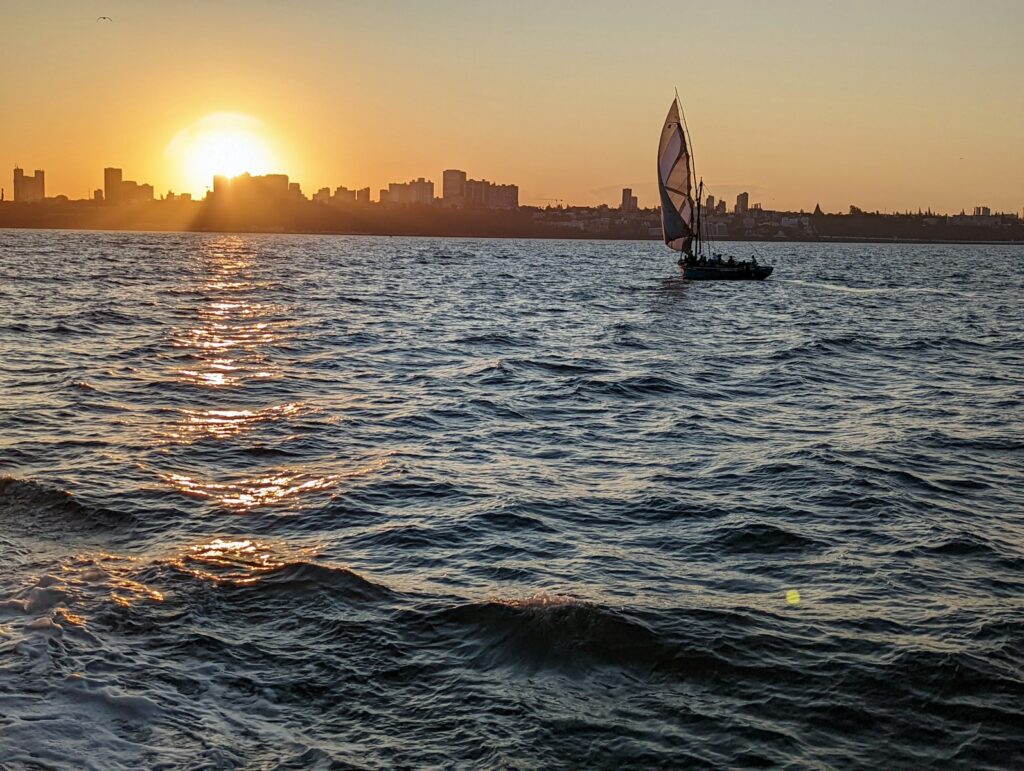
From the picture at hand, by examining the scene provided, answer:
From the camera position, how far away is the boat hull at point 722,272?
81.6m

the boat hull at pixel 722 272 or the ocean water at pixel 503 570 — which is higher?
the boat hull at pixel 722 272

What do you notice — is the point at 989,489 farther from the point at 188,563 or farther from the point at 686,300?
the point at 686,300

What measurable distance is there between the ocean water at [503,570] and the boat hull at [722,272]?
55.0m

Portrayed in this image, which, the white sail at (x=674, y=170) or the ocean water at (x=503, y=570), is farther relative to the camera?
the white sail at (x=674, y=170)

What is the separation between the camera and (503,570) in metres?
11.1

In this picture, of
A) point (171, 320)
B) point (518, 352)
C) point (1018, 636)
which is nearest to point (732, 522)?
point (1018, 636)

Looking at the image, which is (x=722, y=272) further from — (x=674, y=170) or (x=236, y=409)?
(x=236, y=409)

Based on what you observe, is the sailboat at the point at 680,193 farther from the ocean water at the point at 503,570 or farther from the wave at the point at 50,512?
the wave at the point at 50,512

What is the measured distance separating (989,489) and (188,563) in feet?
38.0

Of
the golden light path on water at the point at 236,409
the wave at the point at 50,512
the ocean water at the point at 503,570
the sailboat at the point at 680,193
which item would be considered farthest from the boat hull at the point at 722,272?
the wave at the point at 50,512

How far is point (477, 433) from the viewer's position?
19125 mm

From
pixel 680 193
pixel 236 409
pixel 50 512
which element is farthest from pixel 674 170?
pixel 50 512

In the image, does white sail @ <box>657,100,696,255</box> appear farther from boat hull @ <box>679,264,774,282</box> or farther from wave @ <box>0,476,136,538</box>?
wave @ <box>0,476,136,538</box>

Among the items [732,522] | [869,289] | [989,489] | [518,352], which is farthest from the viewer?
[869,289]
